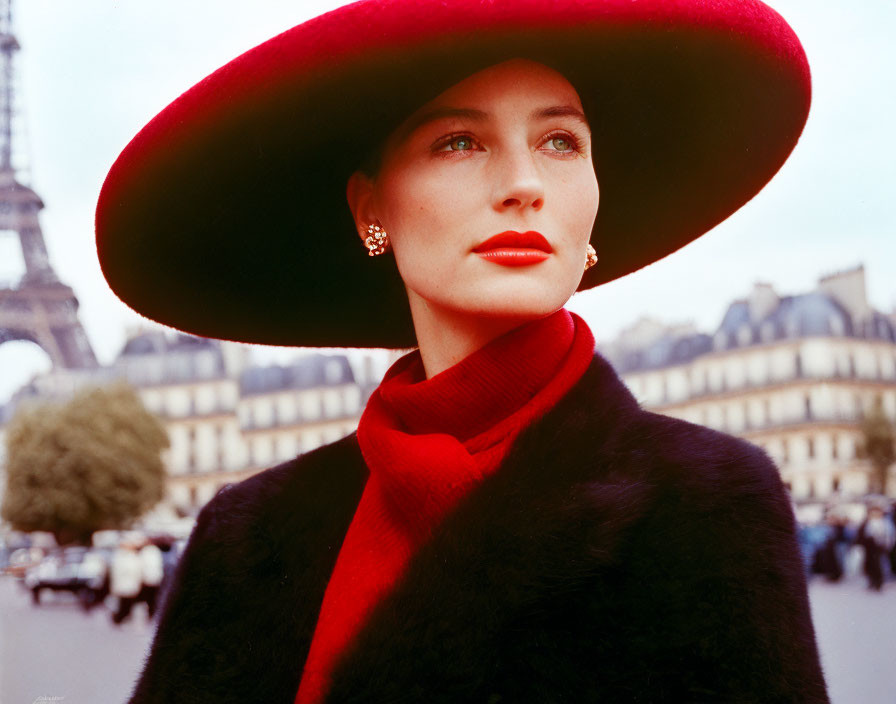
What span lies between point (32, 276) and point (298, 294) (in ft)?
48.5

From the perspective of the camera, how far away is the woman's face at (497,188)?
3.94 ft

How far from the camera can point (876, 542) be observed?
11.1m

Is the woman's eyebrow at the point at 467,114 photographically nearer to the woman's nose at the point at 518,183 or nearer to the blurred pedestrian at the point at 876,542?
the woman's nose at the point at 518,183

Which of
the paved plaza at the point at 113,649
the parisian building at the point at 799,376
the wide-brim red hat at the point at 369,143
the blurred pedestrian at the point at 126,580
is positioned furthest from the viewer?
the parisian building at the point at 799,376

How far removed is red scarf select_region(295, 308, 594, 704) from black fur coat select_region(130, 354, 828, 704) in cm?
4

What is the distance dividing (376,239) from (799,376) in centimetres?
1833

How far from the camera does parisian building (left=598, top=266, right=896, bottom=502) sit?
16.7 metres

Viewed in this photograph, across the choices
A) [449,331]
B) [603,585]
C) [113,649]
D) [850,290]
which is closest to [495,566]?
[603,585]

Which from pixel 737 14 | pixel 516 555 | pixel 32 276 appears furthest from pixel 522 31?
pixel 32 276

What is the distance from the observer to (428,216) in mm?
1253

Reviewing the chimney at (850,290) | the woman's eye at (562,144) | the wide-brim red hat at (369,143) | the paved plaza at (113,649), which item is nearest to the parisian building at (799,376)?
the chimney at (850,290)

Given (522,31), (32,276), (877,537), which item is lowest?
(877,537)

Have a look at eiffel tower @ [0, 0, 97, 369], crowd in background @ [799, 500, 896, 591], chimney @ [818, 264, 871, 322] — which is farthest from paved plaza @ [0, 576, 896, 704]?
chimney @ [818, 264, 871, 322]

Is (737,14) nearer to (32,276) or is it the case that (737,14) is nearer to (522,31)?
(522,31)
